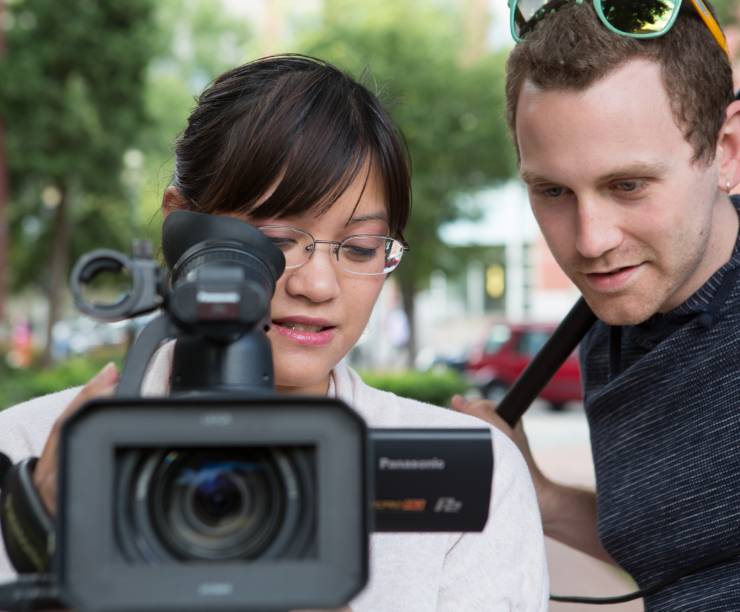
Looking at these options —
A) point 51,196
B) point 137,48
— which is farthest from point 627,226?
point 51,196

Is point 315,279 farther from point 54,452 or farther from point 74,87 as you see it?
point 74,87

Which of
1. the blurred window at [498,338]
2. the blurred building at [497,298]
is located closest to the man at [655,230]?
the blurred window at [498,338]

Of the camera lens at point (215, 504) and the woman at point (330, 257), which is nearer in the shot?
the camera lens at point (215, 504)

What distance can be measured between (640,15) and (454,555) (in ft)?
→ 3.74

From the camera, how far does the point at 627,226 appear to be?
228 cm

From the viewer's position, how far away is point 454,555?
219 cm

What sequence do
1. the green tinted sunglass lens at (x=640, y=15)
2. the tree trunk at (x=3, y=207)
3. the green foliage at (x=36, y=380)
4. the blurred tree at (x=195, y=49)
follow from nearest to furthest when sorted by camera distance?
the green tinted sunglass lens at (x=640, y=15), the green foliage at (x=36, y=380), the tree trunk at (x=3, y=207), the blurred tree at (x=195, y=49)

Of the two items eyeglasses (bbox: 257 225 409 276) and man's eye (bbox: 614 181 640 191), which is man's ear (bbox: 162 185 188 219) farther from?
man's eye (bbox: 614 181 640 191)

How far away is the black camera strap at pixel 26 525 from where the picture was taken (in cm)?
154

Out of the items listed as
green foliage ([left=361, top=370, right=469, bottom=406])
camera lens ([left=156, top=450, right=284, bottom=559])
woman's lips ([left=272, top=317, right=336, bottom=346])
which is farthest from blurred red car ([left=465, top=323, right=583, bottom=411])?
camera lens ([left=156, top=450, right=284, bottom=559])

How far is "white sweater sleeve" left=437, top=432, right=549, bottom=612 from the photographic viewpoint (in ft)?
6.93

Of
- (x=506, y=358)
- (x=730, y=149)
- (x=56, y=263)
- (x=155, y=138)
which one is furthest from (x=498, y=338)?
(x=730, y=149)

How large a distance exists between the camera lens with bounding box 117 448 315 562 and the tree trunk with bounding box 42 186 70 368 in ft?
55.5

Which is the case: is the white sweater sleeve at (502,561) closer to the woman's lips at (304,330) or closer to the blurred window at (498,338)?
the woman's lips at (304,330)
